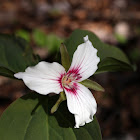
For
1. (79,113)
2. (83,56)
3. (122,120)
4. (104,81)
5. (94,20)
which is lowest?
(122,120)

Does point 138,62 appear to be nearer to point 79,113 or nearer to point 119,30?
point 119,30

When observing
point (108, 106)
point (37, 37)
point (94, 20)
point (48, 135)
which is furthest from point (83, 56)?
point (94, 20)

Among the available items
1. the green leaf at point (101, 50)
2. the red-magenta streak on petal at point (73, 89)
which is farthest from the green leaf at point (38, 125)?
the green leaf at point (101, 50)

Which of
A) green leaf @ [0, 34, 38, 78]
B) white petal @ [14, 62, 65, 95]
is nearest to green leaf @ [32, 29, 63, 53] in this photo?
green leaf @ [0, 34, 38, 78]

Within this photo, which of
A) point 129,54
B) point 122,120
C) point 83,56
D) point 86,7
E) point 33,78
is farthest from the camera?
point 86,7

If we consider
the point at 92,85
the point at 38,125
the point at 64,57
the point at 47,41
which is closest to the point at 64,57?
the point at 64,57

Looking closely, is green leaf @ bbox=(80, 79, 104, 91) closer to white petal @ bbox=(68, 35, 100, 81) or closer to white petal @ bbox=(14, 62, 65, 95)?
white petal @ bbox=(68, 35, 100, 81)
